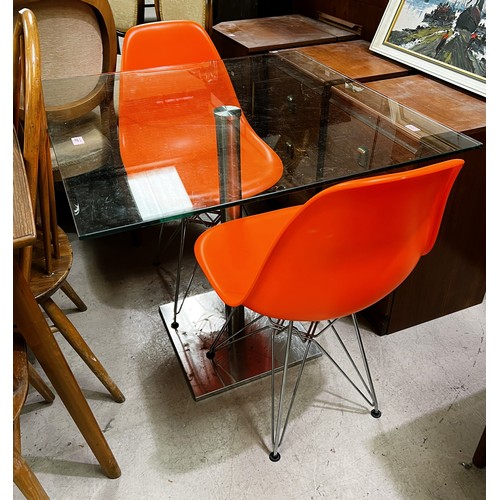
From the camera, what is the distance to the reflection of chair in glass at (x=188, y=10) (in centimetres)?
258

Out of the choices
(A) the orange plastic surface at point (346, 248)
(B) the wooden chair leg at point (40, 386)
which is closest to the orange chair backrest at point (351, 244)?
(A) the orange plastic surface at point (346, 248)

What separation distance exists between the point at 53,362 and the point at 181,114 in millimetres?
821

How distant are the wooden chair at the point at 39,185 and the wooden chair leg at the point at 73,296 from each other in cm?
37

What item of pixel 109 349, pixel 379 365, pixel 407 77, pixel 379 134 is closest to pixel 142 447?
pixel 109 349

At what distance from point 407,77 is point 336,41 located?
58 cm

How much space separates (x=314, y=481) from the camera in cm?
132

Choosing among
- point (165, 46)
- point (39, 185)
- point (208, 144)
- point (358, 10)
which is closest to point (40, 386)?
point (39, 185)

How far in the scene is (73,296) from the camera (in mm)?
1776

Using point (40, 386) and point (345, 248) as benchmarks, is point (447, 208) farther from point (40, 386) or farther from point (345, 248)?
point (40, 386)

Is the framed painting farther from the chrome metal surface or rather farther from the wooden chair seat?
the wooden chair seat

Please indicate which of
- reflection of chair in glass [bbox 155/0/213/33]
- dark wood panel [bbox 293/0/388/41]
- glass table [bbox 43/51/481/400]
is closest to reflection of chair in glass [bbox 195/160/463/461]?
glass table [bbox 43/51/481/400]

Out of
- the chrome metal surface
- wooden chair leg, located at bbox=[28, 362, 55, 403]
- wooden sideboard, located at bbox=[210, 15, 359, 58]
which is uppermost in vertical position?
wooden sideboard, located at bbox=[210, 15, 359, 58]

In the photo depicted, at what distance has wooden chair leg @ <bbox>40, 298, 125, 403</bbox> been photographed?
128cm
